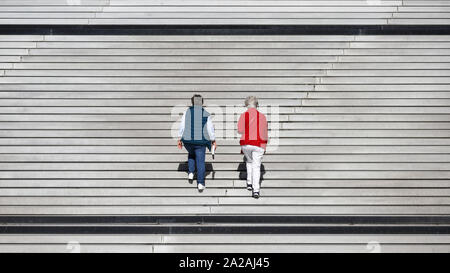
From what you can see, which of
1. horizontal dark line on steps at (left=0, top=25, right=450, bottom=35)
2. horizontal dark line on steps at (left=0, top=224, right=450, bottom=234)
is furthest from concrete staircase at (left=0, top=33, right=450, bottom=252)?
horizontal dark line on steps at (left=0, top=25, right=450, bottom=35)

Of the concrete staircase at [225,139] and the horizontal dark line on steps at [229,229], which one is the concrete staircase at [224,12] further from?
the horizontal dark line on steps at [229,229]

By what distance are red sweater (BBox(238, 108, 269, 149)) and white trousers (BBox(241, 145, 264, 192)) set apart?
0.24 ft

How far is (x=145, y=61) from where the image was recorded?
7406 millimetres

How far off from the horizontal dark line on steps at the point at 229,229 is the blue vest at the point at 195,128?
→ 1.23 metres

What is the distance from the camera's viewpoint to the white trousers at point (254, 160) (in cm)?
532

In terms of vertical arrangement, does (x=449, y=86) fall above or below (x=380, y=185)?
above

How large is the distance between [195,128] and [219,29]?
3.34 m

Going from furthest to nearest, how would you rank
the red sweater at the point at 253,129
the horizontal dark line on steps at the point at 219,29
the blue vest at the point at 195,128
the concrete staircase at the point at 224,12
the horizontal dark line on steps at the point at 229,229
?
the concrete staircase at the point at 224,12 → the horizontal dark line on steps at the point at 219,29 → the blue vest at the point at 195,128 → the red sweater at the point at 253,129 → the horizontal dark line on steps at the point at 229,229

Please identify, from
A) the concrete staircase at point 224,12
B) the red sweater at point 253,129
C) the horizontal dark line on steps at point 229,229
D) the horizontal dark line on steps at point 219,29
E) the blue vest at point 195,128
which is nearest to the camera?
the horizontal dark line on steps at point 229,229

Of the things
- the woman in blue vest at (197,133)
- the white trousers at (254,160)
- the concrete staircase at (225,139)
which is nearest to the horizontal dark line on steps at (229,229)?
the concrete staircase at (225,139)
